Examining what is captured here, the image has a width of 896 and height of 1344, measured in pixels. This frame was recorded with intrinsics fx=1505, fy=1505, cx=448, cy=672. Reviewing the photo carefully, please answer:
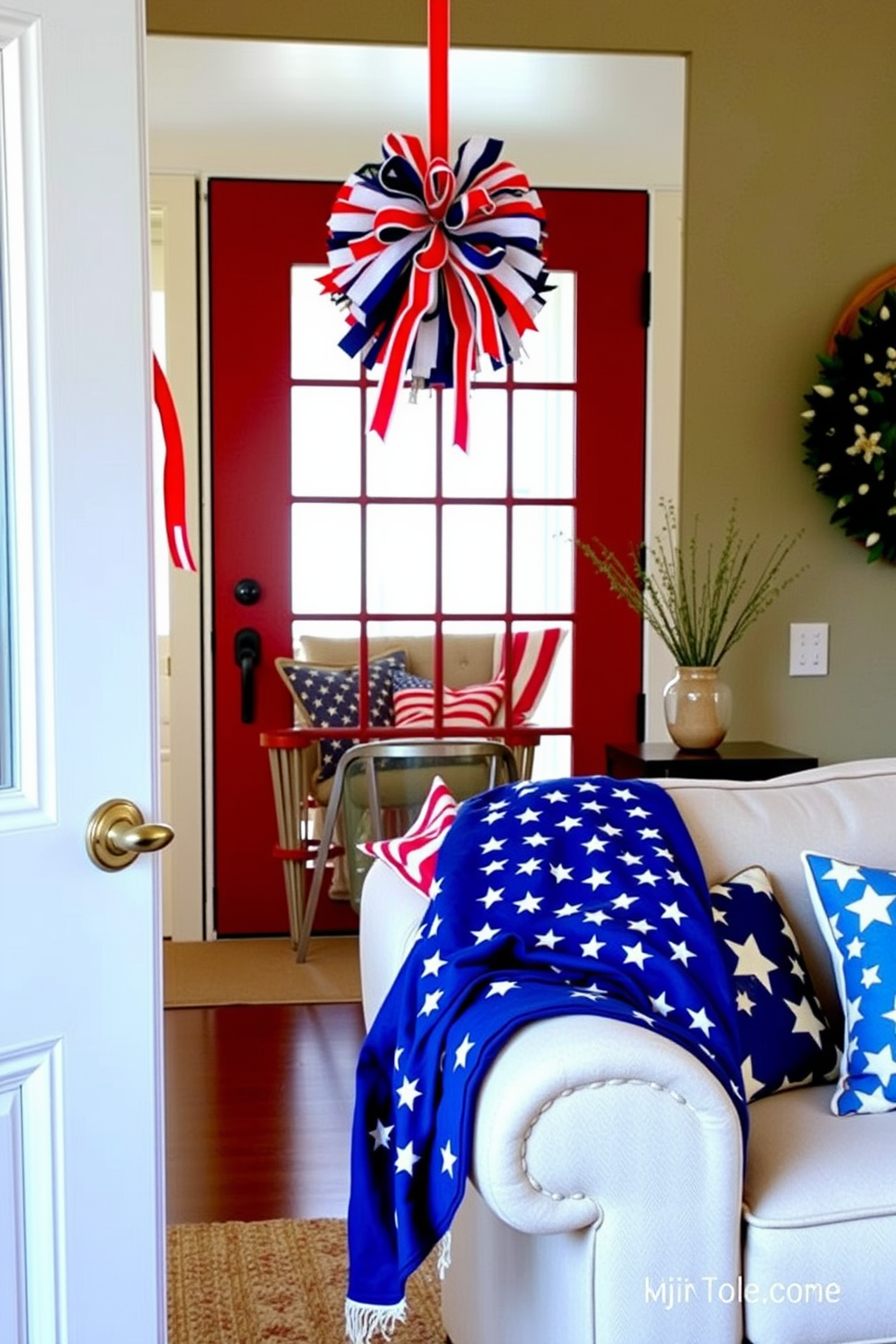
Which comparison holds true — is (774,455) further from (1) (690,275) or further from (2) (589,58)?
(2) (589,58)

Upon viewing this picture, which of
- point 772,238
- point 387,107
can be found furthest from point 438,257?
point 387,107

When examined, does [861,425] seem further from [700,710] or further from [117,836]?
[117,836]

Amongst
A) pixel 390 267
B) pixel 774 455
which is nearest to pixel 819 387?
pixel 774 455

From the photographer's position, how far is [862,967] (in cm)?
210

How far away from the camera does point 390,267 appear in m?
1.79

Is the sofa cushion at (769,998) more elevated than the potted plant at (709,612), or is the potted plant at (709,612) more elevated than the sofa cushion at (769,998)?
the potted plant at (709,612)

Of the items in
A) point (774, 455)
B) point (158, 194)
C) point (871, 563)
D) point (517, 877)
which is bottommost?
point (517, 877)

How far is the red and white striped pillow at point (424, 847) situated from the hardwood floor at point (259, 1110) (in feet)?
2.53

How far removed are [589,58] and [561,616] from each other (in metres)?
1.67

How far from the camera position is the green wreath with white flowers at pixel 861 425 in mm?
3600

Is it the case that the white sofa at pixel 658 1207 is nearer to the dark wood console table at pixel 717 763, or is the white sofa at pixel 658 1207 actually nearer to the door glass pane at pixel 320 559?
the dark wood console table at pixel 717 763

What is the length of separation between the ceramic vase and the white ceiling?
1.59 m

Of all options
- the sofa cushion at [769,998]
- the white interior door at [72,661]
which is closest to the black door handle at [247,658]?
the sofa cushion at [769,998]

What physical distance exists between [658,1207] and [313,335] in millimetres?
3513
